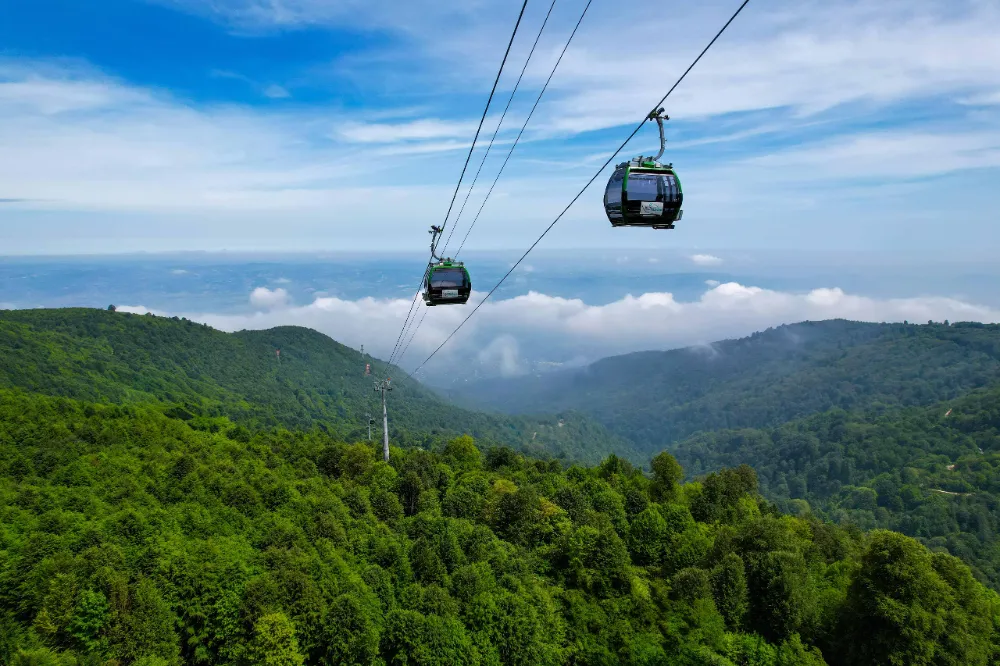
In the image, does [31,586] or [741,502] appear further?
[741,502]

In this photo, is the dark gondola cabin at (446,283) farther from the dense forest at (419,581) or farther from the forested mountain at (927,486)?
the forested mountain at (927,486)

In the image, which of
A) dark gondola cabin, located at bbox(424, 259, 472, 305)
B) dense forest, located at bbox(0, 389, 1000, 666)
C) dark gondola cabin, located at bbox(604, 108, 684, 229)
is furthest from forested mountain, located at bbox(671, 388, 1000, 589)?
dark gondola cabin, located at bbox(604, 108, 684, 229)

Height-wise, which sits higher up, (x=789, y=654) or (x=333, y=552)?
(x=333, y=552)

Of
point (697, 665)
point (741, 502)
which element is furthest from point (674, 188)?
point (741, 502)

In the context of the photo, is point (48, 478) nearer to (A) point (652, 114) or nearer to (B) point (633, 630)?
(B) point (633, 630)

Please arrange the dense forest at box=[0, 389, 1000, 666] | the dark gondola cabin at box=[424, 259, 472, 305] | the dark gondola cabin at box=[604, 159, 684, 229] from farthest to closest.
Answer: the dense forest at box=[0, 389, 1000, 666]
the dark gondola cabin at box=[424, 259, 472, 305]
the dark gondola cabin at box=[604, 159, 684, 229]

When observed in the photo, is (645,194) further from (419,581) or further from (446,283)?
(419,581)

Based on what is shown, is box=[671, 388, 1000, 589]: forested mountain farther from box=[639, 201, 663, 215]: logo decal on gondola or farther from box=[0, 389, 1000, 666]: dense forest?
box=[639, 201, 663, 215]: logo decal on gondola
